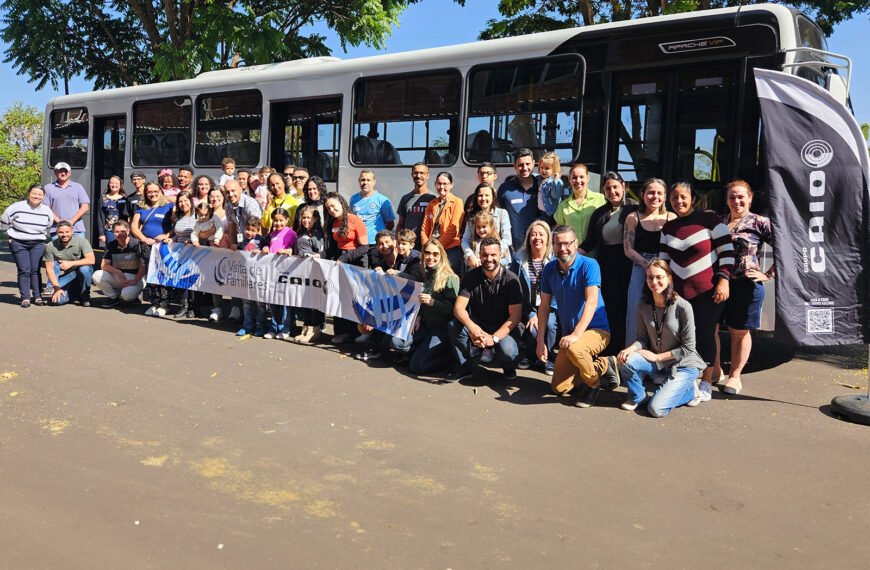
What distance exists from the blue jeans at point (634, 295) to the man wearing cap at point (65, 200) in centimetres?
922

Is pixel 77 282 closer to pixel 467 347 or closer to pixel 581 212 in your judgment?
pixel 467 347

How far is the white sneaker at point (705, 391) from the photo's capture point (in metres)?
6.93

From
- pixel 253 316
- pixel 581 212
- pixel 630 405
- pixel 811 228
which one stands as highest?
pixel 581 212

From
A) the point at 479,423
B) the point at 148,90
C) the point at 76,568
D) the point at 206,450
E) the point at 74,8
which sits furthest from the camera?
the point at 74,8

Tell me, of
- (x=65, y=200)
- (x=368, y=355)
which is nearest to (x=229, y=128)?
(x=65, y=200)

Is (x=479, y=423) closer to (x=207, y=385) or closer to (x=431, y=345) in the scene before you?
(x=431, y=345)

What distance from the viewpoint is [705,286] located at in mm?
A: 7020

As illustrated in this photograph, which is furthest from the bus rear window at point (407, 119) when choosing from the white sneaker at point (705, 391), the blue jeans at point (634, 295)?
the white sneaker at point (705, 391)

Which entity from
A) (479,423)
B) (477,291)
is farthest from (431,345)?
(479,423)

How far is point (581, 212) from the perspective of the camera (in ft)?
26.4

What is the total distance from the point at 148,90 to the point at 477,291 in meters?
10.6

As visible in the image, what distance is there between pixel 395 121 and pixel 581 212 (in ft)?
13.7

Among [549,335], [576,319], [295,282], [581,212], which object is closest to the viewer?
[576,319]

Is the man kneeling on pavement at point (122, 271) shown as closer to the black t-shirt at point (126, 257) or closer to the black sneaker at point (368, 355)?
the black t-shirt at point (126, 257)
